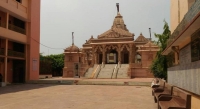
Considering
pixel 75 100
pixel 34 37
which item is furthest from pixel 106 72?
pixel 75 100

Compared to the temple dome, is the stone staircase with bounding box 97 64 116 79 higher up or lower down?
lower down

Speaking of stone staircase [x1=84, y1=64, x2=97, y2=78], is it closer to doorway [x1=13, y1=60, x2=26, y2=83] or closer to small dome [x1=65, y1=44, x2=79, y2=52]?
small dome [x1=65, y1=44, x2=79, y2=52]

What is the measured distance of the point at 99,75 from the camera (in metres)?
32.0

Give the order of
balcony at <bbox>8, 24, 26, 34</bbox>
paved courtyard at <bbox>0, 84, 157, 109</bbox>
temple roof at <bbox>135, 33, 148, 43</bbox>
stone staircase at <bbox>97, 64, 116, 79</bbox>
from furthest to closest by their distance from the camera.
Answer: temple roof at <bbox>135, 33, 148, 43</bbox>
stone staircase at <bbox>97, 64, 116, 79</bbox>
balcony at <bbox>8, 24, 26, 34</bbox>
paved courtyard at <bbox>0, 84, 157, 109</bbox>

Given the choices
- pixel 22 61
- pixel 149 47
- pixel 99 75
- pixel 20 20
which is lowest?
pixel 99 75

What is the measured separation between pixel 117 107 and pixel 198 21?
4.45 m

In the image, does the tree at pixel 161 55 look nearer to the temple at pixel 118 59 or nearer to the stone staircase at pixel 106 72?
the temple at pixel 118 59

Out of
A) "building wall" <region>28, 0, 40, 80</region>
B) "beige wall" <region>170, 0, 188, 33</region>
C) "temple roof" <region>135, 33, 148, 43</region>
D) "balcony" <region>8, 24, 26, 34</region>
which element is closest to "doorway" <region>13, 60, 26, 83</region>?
"building wall" <region>28, 0, 40, 80</region>

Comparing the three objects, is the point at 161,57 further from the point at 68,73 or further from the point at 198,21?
the point at 68,73

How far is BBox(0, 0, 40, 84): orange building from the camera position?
822 inches

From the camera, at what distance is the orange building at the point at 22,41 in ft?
68.5

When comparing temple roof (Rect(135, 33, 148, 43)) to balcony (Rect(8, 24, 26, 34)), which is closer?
balcony (Rect(8, 24, 26, 34))

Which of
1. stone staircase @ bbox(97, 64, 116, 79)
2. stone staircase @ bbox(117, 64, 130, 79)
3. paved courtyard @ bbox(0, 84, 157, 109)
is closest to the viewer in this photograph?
paved courtyard @ bbox(0, 84, 157, 109)

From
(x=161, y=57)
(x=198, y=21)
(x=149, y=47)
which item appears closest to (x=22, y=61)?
(x=161, y=57)
